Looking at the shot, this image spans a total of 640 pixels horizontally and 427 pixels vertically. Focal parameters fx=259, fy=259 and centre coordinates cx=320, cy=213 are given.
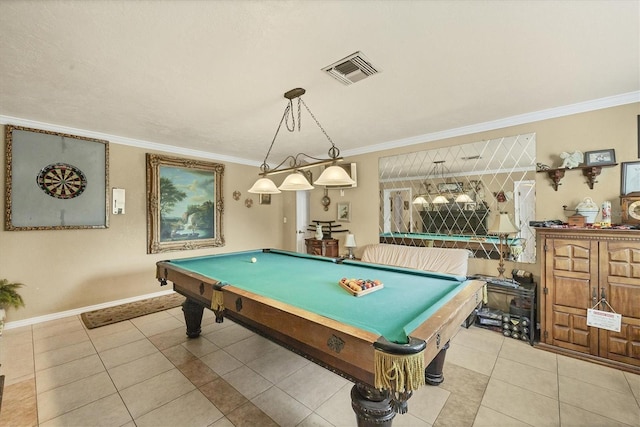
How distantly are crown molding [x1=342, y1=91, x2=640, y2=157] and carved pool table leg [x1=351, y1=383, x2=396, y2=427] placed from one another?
346 cm

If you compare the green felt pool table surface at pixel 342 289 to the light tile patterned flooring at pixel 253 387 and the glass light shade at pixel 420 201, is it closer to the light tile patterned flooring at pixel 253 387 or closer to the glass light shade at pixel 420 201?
the light tile patterned flooring at pixel 253 387

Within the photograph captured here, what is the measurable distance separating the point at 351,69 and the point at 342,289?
5.70ft

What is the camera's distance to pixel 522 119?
3.12 metres

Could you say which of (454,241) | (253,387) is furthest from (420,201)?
(253,387)

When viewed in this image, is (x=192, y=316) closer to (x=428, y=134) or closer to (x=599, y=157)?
(x=428, y=134)

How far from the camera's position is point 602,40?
175cm

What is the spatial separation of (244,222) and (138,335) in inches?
115

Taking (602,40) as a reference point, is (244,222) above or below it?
below

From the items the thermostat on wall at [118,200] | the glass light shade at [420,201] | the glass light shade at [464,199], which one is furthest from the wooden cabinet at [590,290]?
the thermostat on wall at [118,200]

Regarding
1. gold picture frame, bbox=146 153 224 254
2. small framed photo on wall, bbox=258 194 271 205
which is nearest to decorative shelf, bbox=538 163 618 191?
small framed photo on wall, bbox=258 194 271 205

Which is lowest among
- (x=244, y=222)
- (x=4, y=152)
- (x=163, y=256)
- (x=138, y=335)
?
(x=138, y=335)

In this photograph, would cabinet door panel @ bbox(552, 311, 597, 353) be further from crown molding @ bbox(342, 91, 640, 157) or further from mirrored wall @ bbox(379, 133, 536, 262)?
crown molding @ bbox(342, 91, 640, 157)

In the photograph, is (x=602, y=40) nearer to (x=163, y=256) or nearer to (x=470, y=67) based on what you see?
(x=470, y=67)

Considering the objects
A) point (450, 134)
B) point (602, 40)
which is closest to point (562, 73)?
point (602, 40)
